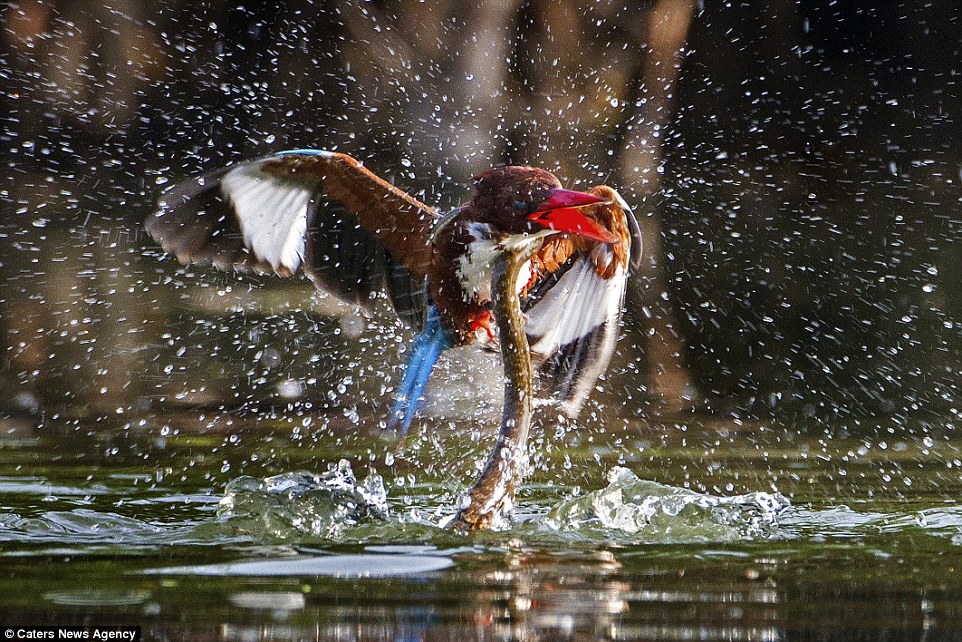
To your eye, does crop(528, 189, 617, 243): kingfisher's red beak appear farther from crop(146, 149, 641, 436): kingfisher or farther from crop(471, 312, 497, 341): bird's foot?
crop(471, 312, 497, 341): bird's foot

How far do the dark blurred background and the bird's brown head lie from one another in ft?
16.1

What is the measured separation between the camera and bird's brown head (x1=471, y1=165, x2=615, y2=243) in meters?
3.21

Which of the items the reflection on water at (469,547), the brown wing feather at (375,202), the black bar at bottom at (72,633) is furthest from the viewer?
the brown wing feather at (375,202)

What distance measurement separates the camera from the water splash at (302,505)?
3158 millimetres

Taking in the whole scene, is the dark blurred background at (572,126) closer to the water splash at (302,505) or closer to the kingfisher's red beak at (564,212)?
the water splash at (302,505)

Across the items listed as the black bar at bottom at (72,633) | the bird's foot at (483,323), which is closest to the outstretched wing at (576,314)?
the bird's foot at (483,323)

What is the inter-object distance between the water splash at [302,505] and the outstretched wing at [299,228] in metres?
0.68

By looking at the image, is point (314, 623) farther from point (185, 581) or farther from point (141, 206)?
point (141, 206)

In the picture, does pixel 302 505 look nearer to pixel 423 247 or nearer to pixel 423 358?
pixel 423 358

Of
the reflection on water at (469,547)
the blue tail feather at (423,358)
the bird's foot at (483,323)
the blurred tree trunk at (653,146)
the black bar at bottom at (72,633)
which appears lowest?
the black bar at bottom at (72,633)

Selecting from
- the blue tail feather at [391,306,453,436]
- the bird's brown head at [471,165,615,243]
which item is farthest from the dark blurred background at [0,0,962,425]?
the bird's brown head at [471,165,615,243]

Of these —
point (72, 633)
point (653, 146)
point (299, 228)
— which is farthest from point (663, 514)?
point (653, 146)

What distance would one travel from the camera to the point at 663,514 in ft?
10.9

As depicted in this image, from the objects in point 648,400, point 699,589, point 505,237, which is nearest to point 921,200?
point 648,400
